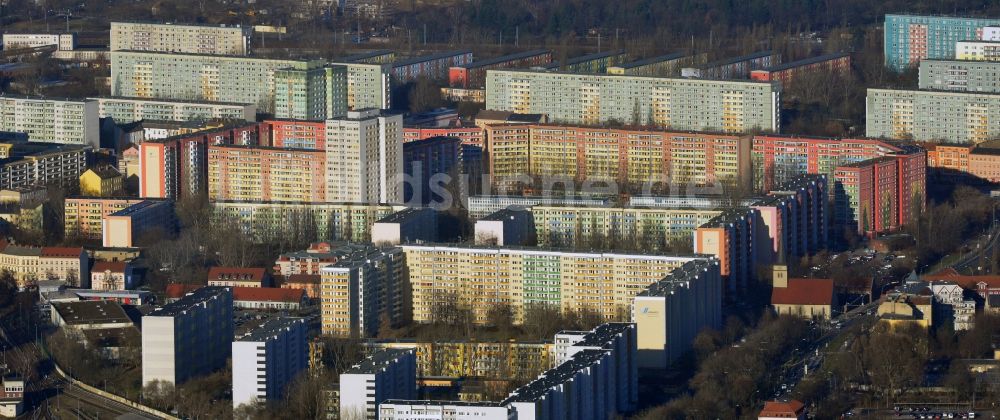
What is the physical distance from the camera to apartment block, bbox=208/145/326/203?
30031 mm

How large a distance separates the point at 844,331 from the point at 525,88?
39.9ft

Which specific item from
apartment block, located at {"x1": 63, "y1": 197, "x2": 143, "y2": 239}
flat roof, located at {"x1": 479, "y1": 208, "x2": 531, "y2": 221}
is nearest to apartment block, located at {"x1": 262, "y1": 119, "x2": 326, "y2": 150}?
apartment block, located at {"x1": 63, "y1": 197, "x2": 143, "y2": 239}

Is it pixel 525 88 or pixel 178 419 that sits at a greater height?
pixel 525 88

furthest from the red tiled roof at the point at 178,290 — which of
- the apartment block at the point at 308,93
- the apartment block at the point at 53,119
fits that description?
the apartment block at the point at 308,93

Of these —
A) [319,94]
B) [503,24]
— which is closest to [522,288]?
[319,94]

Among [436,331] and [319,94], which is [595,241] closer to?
[436,331]

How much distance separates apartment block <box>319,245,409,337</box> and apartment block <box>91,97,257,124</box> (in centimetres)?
959

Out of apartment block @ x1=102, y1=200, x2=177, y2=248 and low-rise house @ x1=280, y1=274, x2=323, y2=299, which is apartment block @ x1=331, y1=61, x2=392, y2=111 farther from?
low-rise house @ x1=280, y1=274, x2=323, y2=299

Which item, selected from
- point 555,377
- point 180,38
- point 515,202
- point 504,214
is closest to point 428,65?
point 180,38

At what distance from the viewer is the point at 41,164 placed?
31359 millimetres

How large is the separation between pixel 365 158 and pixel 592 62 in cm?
1006

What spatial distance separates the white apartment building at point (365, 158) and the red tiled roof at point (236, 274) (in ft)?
9.84

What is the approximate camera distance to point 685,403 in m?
21.4

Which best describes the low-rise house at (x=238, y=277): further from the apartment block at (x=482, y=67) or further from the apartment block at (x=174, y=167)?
the apartment block at (x=482, y=67)
